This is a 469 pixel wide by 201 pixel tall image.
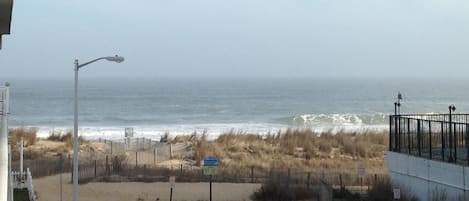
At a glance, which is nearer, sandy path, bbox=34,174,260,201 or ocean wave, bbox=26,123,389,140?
sandy path, bbox=34,174,260,201

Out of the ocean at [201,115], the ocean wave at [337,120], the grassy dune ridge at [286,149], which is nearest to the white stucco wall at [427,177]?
the grassy dune ridge at [286,149]

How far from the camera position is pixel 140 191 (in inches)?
1072

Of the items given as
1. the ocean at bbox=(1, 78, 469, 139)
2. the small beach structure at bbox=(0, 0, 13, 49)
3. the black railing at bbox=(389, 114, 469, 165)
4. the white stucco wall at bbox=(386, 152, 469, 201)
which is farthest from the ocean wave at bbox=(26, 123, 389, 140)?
the small beach structure at bbox=(0, 0, 13, 49)

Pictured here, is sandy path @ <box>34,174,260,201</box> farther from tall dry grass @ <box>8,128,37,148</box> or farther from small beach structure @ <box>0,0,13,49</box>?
small beach structure @ <box>0,0,13,49</box>

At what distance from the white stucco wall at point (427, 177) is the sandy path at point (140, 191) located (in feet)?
18.6

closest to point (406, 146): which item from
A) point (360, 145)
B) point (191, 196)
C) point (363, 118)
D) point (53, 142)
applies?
point (191, 196)

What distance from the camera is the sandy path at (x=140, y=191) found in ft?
84.5

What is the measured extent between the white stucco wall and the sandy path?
5684mm

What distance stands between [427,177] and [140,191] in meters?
11.4

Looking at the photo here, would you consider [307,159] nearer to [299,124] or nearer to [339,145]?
[339,145]

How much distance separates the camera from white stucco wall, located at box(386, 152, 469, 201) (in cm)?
1961

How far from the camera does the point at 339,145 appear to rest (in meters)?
47.3

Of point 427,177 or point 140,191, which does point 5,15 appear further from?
point 140,191

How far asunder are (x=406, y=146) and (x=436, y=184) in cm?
380
